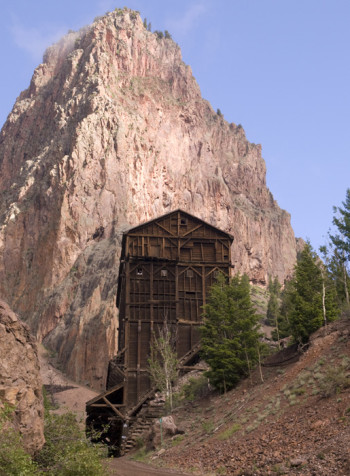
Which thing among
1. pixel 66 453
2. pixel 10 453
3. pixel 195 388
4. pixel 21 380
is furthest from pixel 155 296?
pixel 10 453

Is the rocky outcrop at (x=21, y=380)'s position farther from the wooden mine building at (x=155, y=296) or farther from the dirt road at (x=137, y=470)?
the wooden mine building at (x=155, y=296)

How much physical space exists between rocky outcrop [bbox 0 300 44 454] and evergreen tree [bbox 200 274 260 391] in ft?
55.7

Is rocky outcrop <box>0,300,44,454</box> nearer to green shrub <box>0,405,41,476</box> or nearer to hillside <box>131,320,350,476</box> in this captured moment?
green shrub <box>0,405,41,476</box>

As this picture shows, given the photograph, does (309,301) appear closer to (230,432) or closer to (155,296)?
(230,432)

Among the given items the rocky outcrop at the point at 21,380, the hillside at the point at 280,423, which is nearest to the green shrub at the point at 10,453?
the rocky outcrop at the point at 21,380

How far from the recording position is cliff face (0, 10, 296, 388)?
101 meters

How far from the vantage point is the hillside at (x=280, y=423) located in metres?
18.1

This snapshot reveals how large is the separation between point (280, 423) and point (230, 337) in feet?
41.9

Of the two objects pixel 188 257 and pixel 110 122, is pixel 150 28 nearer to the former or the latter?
pixel 110 122

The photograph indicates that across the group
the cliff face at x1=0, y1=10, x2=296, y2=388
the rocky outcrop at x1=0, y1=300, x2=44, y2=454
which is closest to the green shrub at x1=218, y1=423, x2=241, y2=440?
the rocky outcrop at x1=0, y1=300, x2=44, y2=454

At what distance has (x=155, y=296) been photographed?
4681cm

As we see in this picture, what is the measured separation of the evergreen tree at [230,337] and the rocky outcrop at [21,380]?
17.0 m

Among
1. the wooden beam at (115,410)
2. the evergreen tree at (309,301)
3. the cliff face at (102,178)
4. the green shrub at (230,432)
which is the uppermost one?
the cliff face at (102,178)

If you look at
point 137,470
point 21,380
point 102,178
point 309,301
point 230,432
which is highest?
point 102,178
